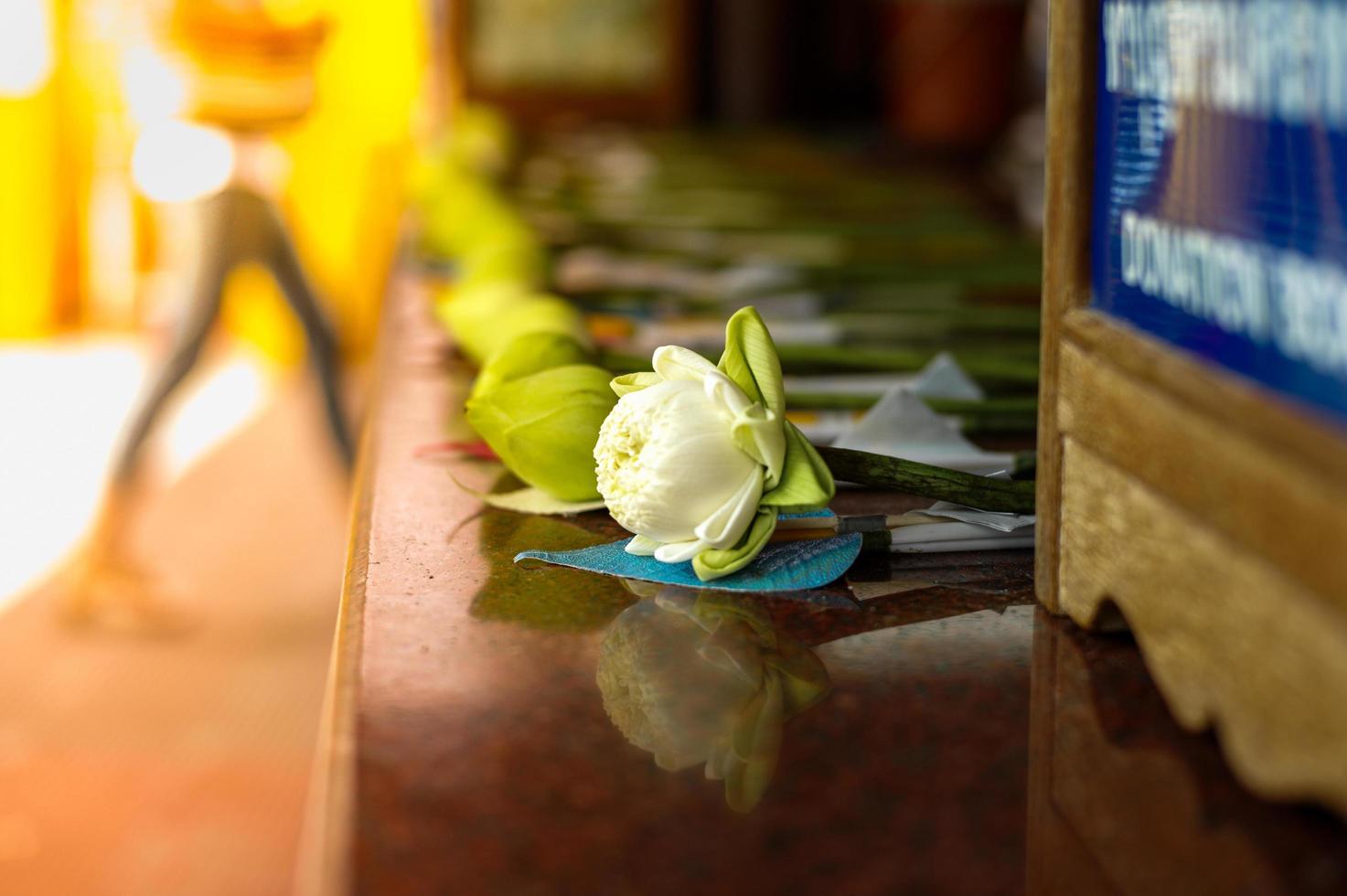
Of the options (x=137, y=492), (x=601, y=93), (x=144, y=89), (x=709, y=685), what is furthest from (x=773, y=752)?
(x=144, y=89)

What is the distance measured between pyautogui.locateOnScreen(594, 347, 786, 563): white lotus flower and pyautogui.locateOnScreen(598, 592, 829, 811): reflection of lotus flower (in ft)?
0.10

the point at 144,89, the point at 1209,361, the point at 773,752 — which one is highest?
the point at 144,89

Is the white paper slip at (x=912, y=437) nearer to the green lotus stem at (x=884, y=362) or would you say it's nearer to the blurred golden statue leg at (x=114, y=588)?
the green lotus stem at (x=884, y=362)

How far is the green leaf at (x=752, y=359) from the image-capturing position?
20.5 inches

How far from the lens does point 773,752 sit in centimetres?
41

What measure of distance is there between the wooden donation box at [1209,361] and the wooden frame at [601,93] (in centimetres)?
331

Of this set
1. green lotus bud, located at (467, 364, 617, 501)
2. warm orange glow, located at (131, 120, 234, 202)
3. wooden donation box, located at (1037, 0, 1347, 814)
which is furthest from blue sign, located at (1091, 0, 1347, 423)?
warm orange glow, located at (131, 120, 234, 202)

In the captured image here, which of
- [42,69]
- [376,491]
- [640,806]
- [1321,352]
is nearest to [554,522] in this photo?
[376,491]

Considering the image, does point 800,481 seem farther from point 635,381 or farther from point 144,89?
point 144,89

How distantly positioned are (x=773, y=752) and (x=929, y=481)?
0.18 m

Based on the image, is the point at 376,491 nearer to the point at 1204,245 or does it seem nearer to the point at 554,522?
the point at 554,522

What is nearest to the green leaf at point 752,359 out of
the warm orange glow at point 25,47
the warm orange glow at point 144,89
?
the warm orange glow at point 144,89

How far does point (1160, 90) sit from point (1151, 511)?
0.13 m

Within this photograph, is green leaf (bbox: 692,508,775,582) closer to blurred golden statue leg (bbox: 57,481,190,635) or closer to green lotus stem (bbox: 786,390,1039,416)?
green lotus stem (bbox: 786,390,1039,416)
